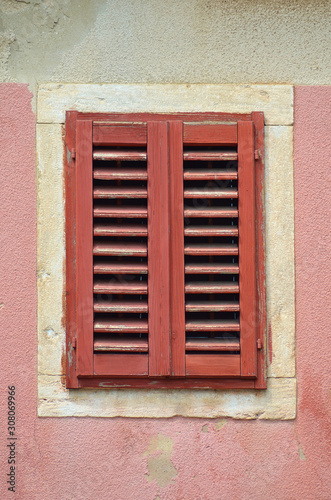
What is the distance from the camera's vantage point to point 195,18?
8.04 feet

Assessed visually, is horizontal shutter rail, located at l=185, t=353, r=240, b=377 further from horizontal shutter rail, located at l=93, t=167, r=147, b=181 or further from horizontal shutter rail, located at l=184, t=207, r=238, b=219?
horizontal shutter rail, located at l=93, t=167, r=147, b=181

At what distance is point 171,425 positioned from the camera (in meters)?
2.39

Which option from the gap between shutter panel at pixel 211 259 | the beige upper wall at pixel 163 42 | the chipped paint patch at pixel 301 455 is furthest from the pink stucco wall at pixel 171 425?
the gap between shutter panel at pixel 211 259

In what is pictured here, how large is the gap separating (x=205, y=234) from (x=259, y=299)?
0.46 m

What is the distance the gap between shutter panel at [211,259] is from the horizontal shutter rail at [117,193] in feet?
0.82

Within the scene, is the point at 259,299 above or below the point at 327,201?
below

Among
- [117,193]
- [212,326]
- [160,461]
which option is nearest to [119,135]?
[117,193]

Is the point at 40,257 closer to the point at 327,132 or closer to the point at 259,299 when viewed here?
the point at 259,299

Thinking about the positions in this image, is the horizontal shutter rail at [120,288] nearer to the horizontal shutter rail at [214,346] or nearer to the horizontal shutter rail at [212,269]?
the horizontal shutter rail at [212,269]

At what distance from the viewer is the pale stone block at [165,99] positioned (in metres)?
2.42

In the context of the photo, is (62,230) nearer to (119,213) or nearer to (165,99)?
(119,213)

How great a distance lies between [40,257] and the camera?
7.93ft

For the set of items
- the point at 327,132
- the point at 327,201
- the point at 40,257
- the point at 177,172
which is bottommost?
the point at 40,257

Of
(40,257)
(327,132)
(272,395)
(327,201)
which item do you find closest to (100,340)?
(40,257)
